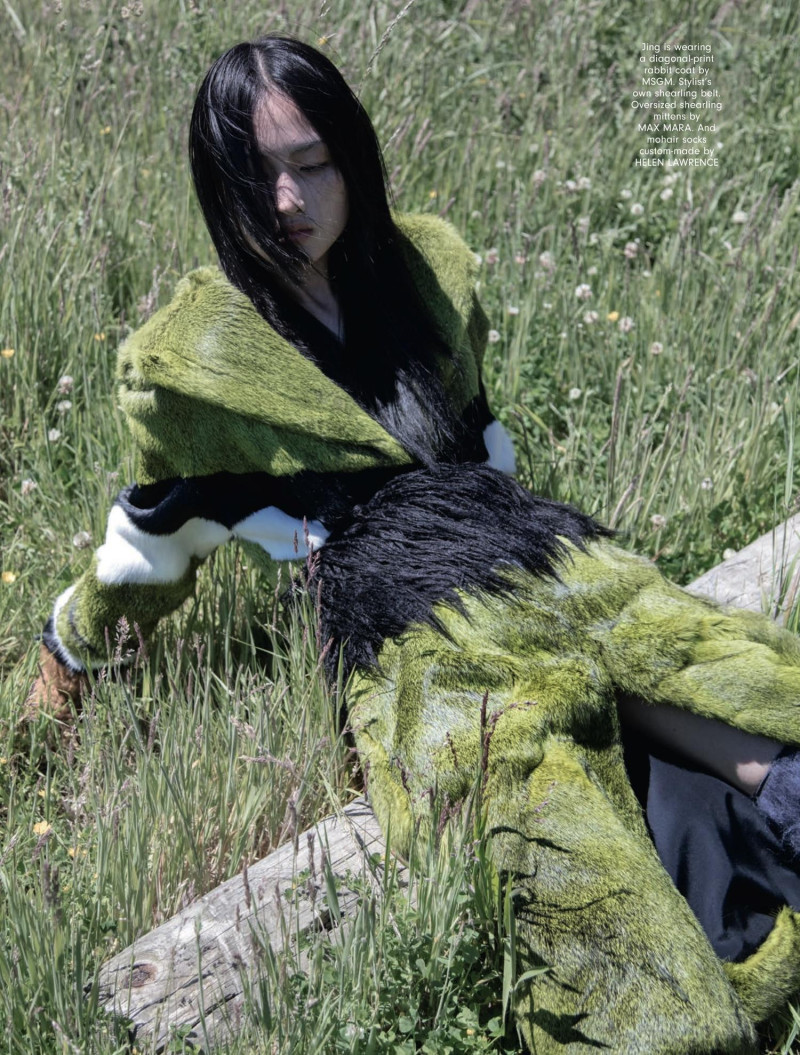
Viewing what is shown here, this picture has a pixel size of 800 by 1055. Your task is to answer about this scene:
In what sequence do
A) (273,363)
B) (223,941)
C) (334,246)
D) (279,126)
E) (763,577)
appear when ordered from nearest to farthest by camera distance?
1. (223,941)
2. (279,126)
3. (273,363)
4. (334,246)
5. (763,577)

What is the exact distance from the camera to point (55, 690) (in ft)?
8.05

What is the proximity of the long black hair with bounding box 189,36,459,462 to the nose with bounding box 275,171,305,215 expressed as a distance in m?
0.02

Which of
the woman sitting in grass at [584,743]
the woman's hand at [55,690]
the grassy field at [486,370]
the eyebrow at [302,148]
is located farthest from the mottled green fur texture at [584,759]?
the eyebrow at [302,148]

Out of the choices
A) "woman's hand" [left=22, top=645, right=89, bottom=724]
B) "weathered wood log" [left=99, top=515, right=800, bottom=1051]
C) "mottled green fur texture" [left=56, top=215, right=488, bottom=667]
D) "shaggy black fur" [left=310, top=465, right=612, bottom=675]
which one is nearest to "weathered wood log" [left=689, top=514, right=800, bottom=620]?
"shaggy black fur" [left=310, top=465, right=612, bottom=675]

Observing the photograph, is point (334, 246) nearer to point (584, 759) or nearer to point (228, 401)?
point (228, 401)

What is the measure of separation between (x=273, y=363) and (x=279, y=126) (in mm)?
441

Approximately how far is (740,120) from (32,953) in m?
4.30

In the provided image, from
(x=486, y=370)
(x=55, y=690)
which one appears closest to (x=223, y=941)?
(x=55, y=690)

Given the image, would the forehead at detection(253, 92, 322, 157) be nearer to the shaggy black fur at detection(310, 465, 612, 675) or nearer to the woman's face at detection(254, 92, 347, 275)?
the woman's face at detection(254, 92, 347, 275)

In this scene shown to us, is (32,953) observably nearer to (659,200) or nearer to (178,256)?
(178,256)

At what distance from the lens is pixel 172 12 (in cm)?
486

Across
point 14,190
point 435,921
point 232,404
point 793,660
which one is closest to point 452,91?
point 14,190

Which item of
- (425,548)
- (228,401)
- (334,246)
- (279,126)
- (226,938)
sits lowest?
(226,938)

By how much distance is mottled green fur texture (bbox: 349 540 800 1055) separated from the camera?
171cm
